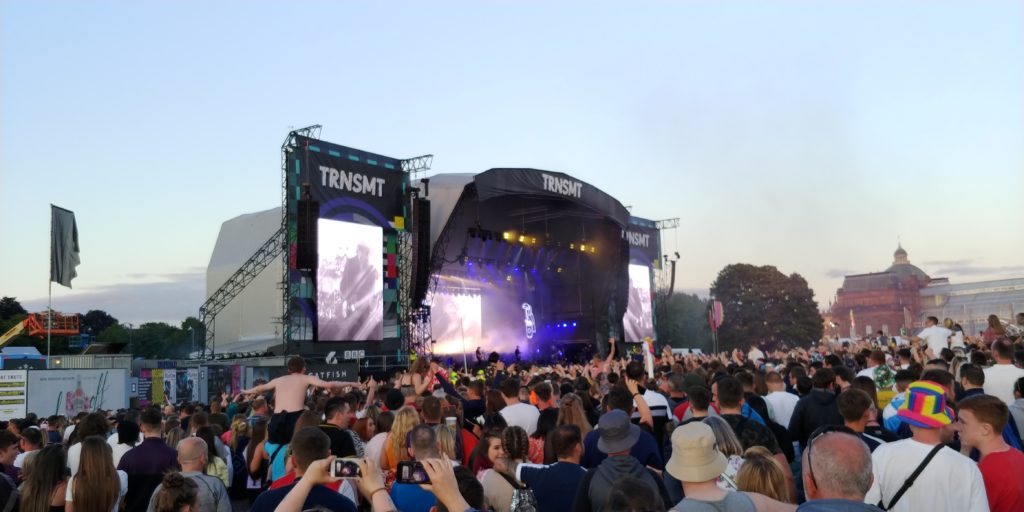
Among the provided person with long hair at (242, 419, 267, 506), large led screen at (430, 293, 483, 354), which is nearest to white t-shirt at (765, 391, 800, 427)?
person with long hair at (242, 419, 267, 506)

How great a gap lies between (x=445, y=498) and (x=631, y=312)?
31.5 meters

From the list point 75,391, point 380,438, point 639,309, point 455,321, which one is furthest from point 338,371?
point 639,309

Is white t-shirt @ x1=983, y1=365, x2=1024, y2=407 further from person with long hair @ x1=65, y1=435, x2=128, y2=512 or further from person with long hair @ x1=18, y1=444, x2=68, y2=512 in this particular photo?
person with long hair @ x1=18, y1=444, x2=68, y2=512

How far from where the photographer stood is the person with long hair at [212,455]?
21.2ft

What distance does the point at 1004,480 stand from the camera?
12.2 feet

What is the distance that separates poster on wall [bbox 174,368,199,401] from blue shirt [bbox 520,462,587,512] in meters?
17.9

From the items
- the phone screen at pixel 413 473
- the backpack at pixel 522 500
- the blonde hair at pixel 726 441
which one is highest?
the phone screen at pixel 413 473

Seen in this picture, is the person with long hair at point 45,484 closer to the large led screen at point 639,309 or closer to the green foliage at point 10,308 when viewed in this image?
the large led screen at point 639,309

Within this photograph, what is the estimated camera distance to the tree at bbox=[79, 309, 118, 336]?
2926 inches

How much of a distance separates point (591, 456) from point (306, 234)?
15474 millimetres

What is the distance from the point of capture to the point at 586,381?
9.05 meters

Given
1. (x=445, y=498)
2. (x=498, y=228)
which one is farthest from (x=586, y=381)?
(x=498, y=228)

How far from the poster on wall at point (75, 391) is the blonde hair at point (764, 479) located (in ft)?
50.3

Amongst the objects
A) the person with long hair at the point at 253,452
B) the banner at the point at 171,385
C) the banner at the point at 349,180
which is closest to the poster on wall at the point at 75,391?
the banner at the point at 171,385
